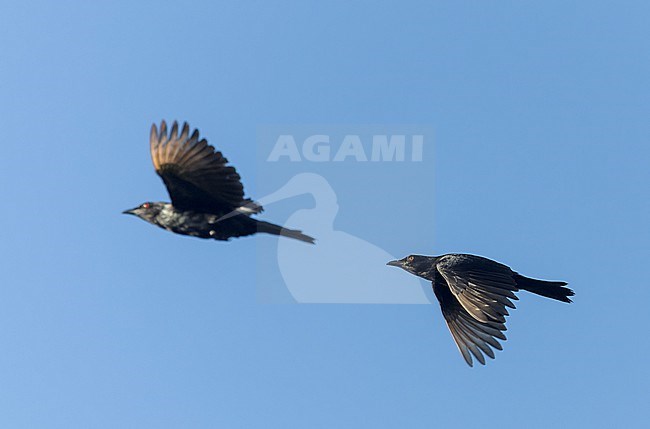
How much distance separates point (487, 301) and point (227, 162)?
12.7ft

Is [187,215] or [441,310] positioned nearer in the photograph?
[187,215]

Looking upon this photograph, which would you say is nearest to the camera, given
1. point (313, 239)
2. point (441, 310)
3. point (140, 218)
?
point (313, 239)

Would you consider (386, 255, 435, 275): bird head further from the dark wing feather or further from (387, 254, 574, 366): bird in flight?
the dark wing feather

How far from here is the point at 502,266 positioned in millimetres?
14875

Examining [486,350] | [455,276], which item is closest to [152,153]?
[455,276]

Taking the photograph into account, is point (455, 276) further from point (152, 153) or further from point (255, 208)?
point (152, 153)

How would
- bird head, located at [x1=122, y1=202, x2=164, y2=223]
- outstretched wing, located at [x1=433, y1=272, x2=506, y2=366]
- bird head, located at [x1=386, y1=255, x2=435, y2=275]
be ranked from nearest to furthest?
bird head, located at [x1=122, y1=202, x2=164, y2=223] < outstretched wing, located at [x1=433, y1=272, x2=506, y2=366] < bird head, located at [x1=386, y1=255, x2=435, y2=275]

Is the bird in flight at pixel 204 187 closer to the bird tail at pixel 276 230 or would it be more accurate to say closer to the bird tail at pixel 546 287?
the bird tail at pixel 276 230

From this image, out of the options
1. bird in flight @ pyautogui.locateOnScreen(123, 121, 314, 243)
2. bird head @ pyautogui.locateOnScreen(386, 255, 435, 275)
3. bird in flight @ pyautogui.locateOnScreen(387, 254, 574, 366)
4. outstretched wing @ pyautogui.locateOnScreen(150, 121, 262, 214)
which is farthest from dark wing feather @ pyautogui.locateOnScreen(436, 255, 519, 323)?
outstretched wing @ pyautogui.locateOnScreen(150, 121, 262, 214)

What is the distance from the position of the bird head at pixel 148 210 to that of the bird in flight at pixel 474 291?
13.2ft

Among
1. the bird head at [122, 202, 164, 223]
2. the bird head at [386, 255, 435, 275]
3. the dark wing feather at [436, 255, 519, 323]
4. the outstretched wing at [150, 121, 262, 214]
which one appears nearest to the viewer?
the outstretched wing at [150, 121, 262, 214]

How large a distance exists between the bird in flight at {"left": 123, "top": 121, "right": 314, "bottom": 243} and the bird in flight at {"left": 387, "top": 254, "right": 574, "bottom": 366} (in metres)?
2.36

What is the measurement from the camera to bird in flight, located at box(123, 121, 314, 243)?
13.5 metres

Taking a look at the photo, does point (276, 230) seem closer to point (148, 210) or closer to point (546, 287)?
point (148, 210)
